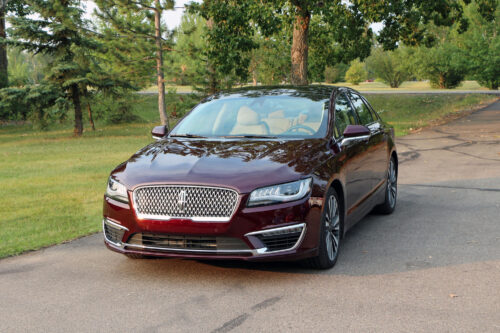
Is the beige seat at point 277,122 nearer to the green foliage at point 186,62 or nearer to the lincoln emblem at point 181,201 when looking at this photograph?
the lincoln emblem at point 181,201

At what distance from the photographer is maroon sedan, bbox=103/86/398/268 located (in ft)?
16.4

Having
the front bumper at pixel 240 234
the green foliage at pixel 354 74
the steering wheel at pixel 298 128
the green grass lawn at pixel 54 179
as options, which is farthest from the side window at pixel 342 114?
the green foliage at pixel 354 74

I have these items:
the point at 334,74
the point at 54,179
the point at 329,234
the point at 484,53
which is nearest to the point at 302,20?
the point at 54,179

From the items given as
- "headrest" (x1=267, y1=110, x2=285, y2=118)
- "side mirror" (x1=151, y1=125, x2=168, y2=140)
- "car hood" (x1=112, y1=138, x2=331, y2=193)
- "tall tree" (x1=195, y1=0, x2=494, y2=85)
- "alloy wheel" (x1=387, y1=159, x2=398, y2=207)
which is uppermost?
"tall tree" (x1=195, y1=0, x2=494, y2=85)

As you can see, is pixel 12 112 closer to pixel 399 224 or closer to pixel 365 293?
pixel 399 224

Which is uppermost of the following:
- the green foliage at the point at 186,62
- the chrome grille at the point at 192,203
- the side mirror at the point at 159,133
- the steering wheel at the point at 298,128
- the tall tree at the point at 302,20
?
the tall tree at the point at 302,20

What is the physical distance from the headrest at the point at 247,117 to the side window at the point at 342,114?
2.76 feet

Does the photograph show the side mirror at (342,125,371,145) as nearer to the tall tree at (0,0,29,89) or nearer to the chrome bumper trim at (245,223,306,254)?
the chrome bumper trim at (245,223,306,254)

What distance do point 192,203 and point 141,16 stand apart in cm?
2110

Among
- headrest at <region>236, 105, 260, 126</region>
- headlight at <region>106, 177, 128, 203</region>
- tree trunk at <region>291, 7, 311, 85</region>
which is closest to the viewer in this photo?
headlight at <region>106, 177, 128, 203</region>

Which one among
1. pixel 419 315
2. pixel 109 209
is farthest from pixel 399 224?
pixel 109 209

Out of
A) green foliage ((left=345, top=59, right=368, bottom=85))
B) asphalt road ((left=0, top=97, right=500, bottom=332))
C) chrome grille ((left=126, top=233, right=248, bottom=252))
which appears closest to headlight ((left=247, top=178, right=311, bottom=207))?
chrome grille ((left=126, top=233, right=248, bottom=252))

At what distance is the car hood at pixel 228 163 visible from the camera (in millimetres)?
5066

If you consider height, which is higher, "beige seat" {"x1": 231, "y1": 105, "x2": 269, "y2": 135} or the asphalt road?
"beige seat" {"x1": 231, "y1": 105, "x2": 269, "y2": 135}
